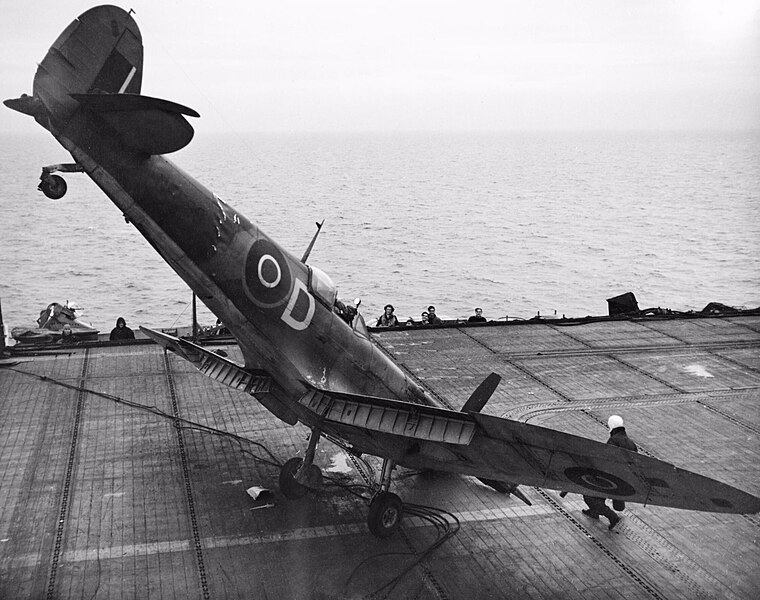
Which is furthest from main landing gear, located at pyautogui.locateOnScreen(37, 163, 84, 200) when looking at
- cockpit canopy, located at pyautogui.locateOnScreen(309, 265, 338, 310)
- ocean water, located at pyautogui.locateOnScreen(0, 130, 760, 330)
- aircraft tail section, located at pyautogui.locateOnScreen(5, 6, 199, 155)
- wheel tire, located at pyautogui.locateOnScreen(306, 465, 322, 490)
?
→ ocean water, located at pyautogui.locateOnScreen(0, 130, 760, 330)

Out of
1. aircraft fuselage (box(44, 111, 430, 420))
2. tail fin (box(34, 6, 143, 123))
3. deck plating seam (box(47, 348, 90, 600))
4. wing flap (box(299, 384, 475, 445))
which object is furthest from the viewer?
wing flap (box(299, 384, 475, 445))

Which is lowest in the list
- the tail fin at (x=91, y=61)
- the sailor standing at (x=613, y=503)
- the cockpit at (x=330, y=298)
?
the sailor standing at (x=613, y=503)

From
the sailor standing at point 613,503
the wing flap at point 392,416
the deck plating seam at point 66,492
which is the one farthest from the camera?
the sailor standing at point 613,503

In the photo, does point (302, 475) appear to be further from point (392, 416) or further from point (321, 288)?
point (321, 288)

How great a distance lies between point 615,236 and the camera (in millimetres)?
82000

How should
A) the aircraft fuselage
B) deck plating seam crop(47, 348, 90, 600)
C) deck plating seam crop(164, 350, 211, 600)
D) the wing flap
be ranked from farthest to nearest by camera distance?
the wing flap < deck plating seam crop(164, 350, 211, 600) < deck plating seam crop(47, 348, 90, 600) < the aircraft fuselage

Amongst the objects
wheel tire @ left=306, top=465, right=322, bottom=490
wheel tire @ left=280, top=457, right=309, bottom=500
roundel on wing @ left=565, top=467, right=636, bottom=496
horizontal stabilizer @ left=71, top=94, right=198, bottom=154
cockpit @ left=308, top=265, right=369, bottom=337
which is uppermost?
horizontal stabilizer @ left=71, top=94, right=198, bottom=154

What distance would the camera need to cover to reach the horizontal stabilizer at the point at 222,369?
13914 millimetres

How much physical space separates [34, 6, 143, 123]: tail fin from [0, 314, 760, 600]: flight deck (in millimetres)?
6463

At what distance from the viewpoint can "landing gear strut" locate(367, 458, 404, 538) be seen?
1273 cm

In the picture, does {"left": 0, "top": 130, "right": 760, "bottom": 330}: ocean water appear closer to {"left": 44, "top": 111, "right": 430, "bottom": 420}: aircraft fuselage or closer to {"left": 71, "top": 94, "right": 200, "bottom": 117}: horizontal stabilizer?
{"left": 44, "top": 111, "right": 430, "bottom": 420}: aircraft fuselage

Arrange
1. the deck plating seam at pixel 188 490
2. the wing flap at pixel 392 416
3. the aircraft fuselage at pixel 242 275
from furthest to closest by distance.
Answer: the wing flap at pixel 392 416 → the deck plating seam at pixel 188 490 → the aircraft fuselage at pixel 242 275

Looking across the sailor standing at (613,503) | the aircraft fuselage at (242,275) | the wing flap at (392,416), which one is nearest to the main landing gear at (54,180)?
the aircraft fuselage at (242,275)

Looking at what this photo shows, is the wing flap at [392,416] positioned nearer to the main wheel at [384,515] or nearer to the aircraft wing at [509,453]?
the aircraft wing at [509,453]
